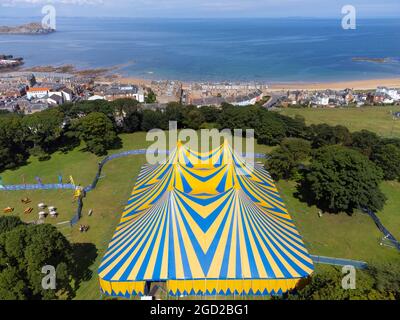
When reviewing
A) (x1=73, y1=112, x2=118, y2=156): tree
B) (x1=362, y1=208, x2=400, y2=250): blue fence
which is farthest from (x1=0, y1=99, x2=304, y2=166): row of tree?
(x1=362, y1=208, x2=400, y2=250): blue fence

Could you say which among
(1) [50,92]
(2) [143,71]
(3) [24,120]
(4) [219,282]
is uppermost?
(2) [143,71]

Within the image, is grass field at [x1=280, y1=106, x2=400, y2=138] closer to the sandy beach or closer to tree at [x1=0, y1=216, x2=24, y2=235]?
the sandy beach

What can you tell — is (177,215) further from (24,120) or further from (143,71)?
(143,71)

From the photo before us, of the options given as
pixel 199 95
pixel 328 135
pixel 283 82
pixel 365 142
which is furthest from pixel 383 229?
pixel 283 82

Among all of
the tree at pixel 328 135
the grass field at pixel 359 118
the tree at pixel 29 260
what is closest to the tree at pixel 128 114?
the tree at pixel 328 135

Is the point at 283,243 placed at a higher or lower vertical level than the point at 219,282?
higher

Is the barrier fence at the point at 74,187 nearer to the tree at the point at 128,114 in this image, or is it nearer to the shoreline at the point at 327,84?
the tree at the point at 128,114

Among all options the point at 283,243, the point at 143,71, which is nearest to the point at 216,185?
the point at 283,243
